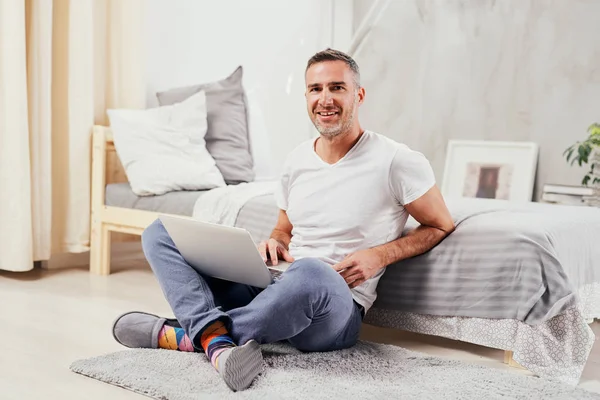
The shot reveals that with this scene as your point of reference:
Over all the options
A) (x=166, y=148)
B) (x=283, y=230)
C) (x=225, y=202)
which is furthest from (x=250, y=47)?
(x=283, y=230)

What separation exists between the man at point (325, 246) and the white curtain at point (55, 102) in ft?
3.88

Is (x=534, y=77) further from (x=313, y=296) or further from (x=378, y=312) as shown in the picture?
(x=313, y=296)

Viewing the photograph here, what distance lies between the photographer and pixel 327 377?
1.67 metres

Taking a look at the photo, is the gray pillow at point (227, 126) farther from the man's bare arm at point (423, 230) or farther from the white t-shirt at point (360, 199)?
the man's bare arm at point (423, 230)

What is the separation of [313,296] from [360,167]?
15.5 inches

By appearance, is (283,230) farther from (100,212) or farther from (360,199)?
(100,212)

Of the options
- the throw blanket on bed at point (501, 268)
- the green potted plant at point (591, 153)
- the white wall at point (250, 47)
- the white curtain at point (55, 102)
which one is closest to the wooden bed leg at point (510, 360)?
the throw blanket on bed at point (501, 268)

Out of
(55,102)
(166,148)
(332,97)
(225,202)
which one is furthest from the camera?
(55,102)

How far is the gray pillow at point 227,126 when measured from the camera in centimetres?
317

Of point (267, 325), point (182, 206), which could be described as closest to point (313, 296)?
point (267, 325)

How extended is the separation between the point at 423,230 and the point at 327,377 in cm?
49

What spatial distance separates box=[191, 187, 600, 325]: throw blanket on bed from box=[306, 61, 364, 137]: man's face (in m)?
0.39

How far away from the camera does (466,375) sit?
1.73 metres

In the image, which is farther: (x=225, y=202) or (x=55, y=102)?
(x=55, y=102)
